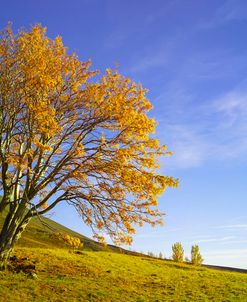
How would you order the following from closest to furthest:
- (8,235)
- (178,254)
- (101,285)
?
1. (8,235)
2. (101,285)
3. (178,254)

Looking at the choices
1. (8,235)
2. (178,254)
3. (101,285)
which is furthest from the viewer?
(178,254)

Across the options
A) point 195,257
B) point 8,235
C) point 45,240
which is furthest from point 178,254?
point 8,235

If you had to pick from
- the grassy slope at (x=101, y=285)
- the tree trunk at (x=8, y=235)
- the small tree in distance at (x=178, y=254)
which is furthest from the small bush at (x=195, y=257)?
the tree trunk at (x=8, y=235)

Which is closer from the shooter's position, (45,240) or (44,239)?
(45,240)

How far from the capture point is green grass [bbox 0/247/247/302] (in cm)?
2198

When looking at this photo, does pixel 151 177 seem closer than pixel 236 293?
Yes

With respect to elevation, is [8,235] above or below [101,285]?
A: above

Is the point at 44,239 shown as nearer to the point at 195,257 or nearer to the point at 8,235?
the point at 195,257

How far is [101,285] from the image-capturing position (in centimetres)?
2655

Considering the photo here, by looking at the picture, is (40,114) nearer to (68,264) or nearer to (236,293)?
(68,264)

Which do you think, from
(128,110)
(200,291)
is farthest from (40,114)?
(200,291)

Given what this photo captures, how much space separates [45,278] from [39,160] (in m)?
8.50

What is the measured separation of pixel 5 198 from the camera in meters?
25.6

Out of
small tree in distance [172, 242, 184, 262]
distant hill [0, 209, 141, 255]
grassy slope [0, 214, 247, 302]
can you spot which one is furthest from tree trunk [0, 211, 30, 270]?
small tree in distance [172, 242, 184, 262]
